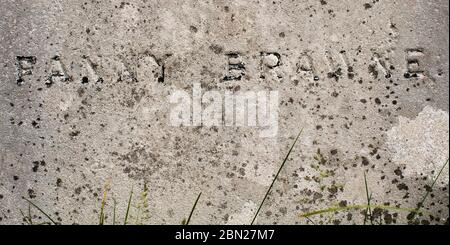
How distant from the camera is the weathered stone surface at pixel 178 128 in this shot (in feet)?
8.02

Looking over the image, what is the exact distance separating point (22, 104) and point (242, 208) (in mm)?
1273

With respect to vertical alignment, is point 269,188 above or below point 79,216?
above

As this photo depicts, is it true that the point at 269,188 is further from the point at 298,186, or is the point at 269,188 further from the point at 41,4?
the point at 41,4

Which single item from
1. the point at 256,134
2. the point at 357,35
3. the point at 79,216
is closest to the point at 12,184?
the point at 79,216

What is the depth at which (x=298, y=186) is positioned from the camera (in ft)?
8.04

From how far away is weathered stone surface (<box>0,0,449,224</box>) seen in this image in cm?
245

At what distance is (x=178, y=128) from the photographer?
246 cm

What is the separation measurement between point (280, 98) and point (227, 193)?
57cm

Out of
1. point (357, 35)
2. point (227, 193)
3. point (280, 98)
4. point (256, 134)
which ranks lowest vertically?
point (227, 193)

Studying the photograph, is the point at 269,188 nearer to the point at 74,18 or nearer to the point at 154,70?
the point at 154,70

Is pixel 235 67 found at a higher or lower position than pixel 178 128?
higher

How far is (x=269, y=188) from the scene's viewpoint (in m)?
2.38
